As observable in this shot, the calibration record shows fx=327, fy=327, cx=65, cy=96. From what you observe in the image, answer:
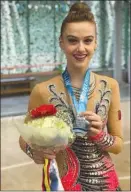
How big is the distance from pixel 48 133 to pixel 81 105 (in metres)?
0.30

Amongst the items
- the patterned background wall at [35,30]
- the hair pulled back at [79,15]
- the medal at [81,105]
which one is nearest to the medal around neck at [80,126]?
the medal at [81,105]

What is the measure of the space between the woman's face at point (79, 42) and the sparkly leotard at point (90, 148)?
11 centimetres

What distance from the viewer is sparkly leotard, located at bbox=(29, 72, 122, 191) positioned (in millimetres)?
1230

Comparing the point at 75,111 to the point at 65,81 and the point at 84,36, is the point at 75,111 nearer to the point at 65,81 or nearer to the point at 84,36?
the point at 65,81

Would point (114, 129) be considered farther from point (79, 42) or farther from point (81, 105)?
point (79, 42)

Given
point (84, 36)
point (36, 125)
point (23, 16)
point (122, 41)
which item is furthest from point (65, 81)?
point (122, 41)

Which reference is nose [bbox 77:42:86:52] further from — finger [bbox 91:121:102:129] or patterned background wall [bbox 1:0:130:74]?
patterned background wall [bbox 1:0:130:74]

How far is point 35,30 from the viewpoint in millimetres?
8883

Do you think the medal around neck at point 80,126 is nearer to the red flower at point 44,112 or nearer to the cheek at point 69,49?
the red flower at point 44,112

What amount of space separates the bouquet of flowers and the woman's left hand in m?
0.12

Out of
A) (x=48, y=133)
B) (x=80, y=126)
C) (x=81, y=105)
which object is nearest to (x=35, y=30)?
(x=81, y=105)

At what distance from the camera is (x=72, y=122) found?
1.08m

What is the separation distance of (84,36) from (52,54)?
8044mm

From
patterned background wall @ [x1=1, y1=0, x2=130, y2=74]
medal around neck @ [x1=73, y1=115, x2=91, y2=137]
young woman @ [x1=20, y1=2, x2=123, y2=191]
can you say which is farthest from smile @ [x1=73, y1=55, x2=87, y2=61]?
patterned background wall @ [x1=1, y1=0, x2=130, y2=74]
